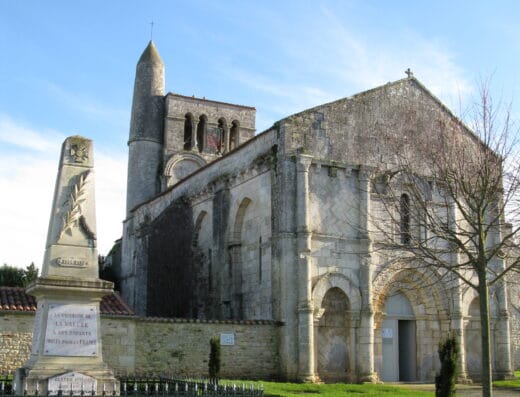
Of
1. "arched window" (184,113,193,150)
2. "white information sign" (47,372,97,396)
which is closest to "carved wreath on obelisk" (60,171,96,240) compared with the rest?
"white information sign" (47,372,97,396)

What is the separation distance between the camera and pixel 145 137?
39.0m

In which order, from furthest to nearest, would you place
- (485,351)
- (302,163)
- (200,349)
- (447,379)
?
(302,163)
(200,349)
(447,379)
(485,351)

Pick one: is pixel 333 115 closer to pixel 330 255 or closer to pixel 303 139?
pixel 303 139

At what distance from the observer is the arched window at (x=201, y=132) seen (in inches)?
1582

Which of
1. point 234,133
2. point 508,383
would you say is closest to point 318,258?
point 508,383

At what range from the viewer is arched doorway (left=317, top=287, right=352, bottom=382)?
75.9 ft

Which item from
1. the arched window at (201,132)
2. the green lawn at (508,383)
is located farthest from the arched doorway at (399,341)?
the arched window at (201,132)

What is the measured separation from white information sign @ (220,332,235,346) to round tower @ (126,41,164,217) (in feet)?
57.8

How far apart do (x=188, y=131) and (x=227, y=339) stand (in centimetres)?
2015

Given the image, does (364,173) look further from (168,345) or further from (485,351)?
(485,351)

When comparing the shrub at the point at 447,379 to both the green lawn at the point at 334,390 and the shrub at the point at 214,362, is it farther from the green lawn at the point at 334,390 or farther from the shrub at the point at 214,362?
the shrub at the point at 214,362

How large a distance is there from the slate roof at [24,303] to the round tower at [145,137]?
58.5 ft

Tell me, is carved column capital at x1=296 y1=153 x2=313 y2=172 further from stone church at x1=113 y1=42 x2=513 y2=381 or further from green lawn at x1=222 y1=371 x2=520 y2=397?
green lawn at x1=222 y1=371 x2=520 y2=397

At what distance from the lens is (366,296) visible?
23797 mm
